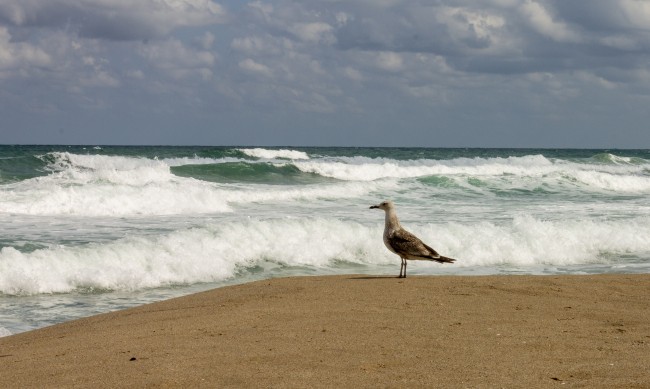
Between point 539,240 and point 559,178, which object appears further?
point 559,178

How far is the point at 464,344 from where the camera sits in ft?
18.9

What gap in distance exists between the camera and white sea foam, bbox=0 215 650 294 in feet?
36.5

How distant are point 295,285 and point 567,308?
9.59 feet

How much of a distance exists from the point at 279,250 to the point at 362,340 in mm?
7835

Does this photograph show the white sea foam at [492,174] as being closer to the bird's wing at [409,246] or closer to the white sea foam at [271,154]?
the white sea foam at [271,154]

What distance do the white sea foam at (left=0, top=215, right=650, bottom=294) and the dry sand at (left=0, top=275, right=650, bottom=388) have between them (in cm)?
287

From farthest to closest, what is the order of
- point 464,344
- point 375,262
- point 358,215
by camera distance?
point 358,215 → point 375,262 → point 464,344

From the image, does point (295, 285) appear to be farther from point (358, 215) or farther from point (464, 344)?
point (358, 215)

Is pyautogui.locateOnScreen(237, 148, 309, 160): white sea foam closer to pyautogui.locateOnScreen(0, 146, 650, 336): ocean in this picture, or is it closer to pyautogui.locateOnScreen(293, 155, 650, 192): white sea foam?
pyautogui.locateOnScreen(293, 155, 650, 192): white sea foam

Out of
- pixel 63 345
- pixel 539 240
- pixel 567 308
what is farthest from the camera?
pixel 539 240

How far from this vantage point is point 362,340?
5.92 m

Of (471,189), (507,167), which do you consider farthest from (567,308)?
(507,167)

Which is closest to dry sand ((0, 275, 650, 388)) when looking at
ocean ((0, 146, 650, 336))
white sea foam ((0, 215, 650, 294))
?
ocean ((0, 146, 650, 336))

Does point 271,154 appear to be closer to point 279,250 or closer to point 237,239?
point 237,239
